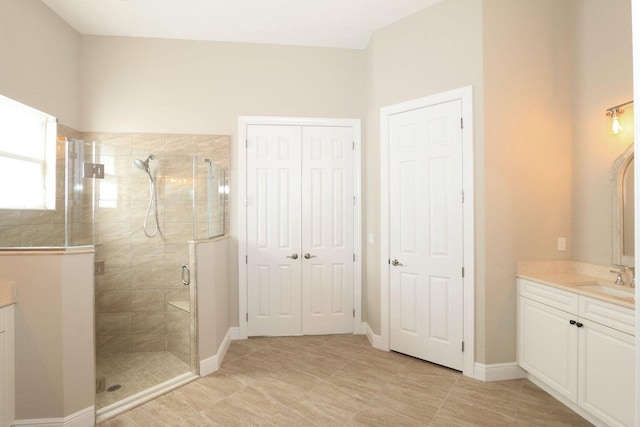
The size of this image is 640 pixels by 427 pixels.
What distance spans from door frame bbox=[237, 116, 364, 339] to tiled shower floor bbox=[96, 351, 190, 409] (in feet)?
2.72

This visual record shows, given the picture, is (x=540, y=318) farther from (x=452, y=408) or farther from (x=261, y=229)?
(x=261, y=229)

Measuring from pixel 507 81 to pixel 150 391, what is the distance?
405 cm

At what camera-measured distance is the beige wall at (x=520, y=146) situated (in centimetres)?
269

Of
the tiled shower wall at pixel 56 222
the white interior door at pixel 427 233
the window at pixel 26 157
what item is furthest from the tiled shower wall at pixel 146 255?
the white interior door at pixel 427 233

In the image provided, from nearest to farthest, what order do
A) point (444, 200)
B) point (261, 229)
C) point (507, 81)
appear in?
point (507, 81), point (444, 200), point (261, 229)

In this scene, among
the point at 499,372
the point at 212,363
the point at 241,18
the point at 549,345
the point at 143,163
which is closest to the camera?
the point at 549,345

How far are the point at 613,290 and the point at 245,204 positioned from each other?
3387mm

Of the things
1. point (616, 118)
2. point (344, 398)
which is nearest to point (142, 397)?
point (344, 398)

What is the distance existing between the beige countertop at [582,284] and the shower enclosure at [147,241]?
2.98 meters

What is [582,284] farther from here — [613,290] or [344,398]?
[344,398]

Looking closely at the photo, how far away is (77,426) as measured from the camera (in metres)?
2.04

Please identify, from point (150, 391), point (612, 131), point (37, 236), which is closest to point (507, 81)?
point (612, 131)

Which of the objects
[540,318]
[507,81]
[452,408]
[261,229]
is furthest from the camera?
[261,229]

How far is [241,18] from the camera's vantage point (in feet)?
10.4
